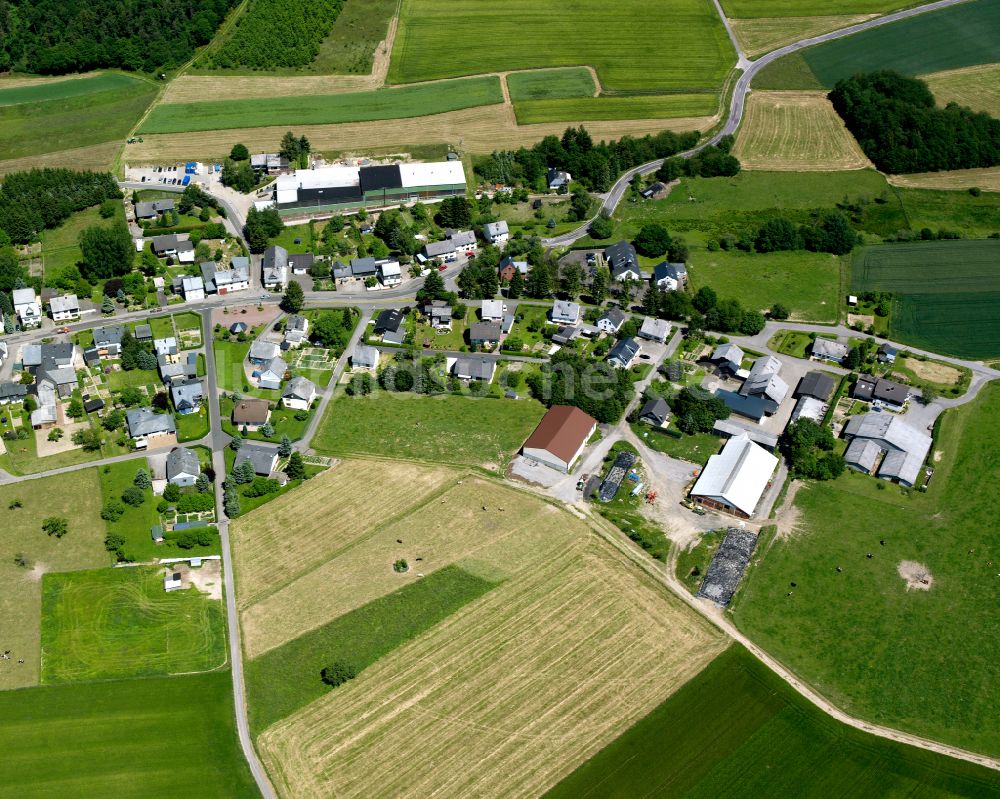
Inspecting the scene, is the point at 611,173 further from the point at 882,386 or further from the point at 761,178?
the point at 882,386

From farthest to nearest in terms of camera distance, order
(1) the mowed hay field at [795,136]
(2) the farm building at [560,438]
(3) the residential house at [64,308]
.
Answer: (1) the mowed hay field at [795,136] < (3) the residential house at [64,308] < (2) the farm building at [560,438]

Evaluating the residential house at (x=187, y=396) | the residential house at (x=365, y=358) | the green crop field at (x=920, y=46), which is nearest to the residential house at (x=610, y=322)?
the residential house at (x=365, y=358)

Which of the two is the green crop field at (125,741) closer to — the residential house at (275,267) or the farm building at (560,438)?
the farm building at (560,438)

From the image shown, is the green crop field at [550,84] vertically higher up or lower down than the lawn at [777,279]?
higher up

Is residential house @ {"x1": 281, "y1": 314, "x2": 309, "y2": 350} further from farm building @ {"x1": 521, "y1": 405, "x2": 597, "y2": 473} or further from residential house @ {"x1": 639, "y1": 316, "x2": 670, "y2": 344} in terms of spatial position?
residential house @ {"x1": 639, "y1": 316, "x2": 670, "y2": 344}

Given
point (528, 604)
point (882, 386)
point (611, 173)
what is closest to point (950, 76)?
point (611, 173)

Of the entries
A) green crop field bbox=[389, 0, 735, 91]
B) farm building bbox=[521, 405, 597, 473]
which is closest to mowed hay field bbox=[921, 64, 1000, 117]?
green crop field bbox=[389, 0, 735, 91]

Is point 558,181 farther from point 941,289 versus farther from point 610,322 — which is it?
point 941,289
